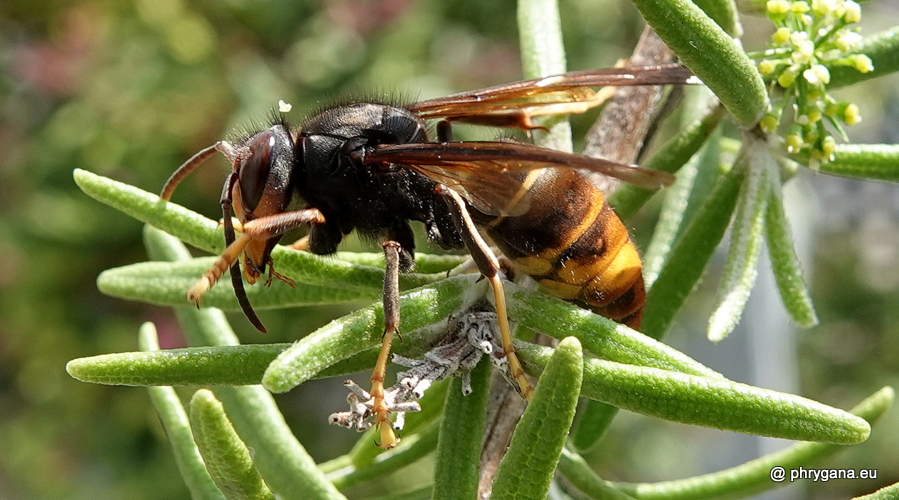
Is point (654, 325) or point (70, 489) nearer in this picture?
point (654, 325)

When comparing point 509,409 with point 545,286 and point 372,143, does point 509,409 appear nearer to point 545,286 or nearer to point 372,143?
point 545,286

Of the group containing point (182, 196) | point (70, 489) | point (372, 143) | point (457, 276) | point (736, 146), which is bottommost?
point (70, 489)

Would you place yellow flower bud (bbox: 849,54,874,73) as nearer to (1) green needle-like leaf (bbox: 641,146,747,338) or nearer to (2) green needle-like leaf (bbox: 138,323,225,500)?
(1) green needle-like leaf (bbox: 641,146,747,338)

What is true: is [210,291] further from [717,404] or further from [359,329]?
[717,404]

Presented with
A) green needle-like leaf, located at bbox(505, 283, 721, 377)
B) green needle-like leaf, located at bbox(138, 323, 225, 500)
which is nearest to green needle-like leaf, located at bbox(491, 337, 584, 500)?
green needle-like leaf, located at bbox(505, 283, 721, 377)

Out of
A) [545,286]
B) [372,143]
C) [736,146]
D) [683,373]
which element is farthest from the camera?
[736,146]

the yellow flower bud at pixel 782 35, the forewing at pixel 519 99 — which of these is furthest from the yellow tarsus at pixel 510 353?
the yellow flower bud at pixel 782 35

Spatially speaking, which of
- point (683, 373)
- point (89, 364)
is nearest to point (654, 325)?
point (683, 373)

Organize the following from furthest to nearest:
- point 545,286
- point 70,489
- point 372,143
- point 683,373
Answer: point 70,489
point 372,143
point 545,286
point 683,373
